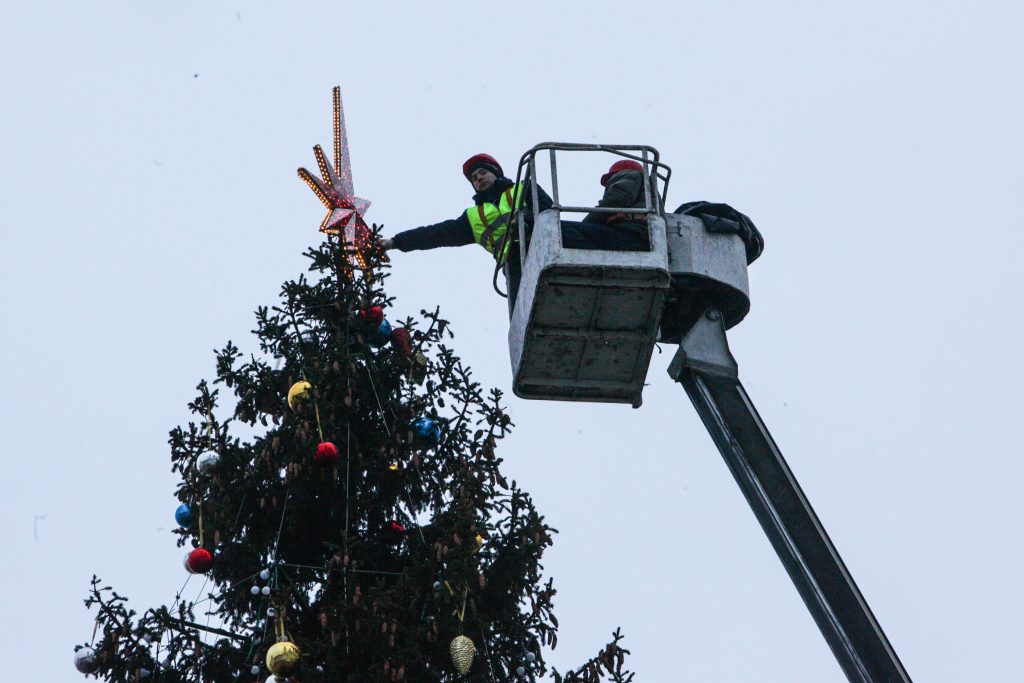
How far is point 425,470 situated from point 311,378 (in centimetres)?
100

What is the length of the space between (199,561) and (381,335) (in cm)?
219

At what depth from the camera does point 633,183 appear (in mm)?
11375

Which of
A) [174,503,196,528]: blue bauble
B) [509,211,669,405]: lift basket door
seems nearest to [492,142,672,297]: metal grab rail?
[509,211,669,405]: lift basket door

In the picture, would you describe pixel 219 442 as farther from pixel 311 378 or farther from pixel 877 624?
pixel 877 624

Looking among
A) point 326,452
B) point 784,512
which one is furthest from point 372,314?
point 784,512

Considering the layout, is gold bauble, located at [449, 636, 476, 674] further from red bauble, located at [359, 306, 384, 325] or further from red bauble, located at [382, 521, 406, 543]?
red bauble, located at [359, 306, 384, 325]

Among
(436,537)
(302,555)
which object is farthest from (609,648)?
(302,555)

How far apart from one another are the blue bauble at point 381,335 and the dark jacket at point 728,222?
90.5 inches

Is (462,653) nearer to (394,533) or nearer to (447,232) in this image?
(394,533)

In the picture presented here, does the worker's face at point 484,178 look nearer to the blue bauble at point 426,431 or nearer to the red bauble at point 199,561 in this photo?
the blue bauble at point 426,431

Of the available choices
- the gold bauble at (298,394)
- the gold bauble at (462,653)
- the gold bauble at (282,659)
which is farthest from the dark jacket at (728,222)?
the gold bauble at (282,659)

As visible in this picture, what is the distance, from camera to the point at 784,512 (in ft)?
33.0

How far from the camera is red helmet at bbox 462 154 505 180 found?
12820 mm

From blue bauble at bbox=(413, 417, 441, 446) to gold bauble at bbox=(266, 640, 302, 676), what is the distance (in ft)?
6.21
